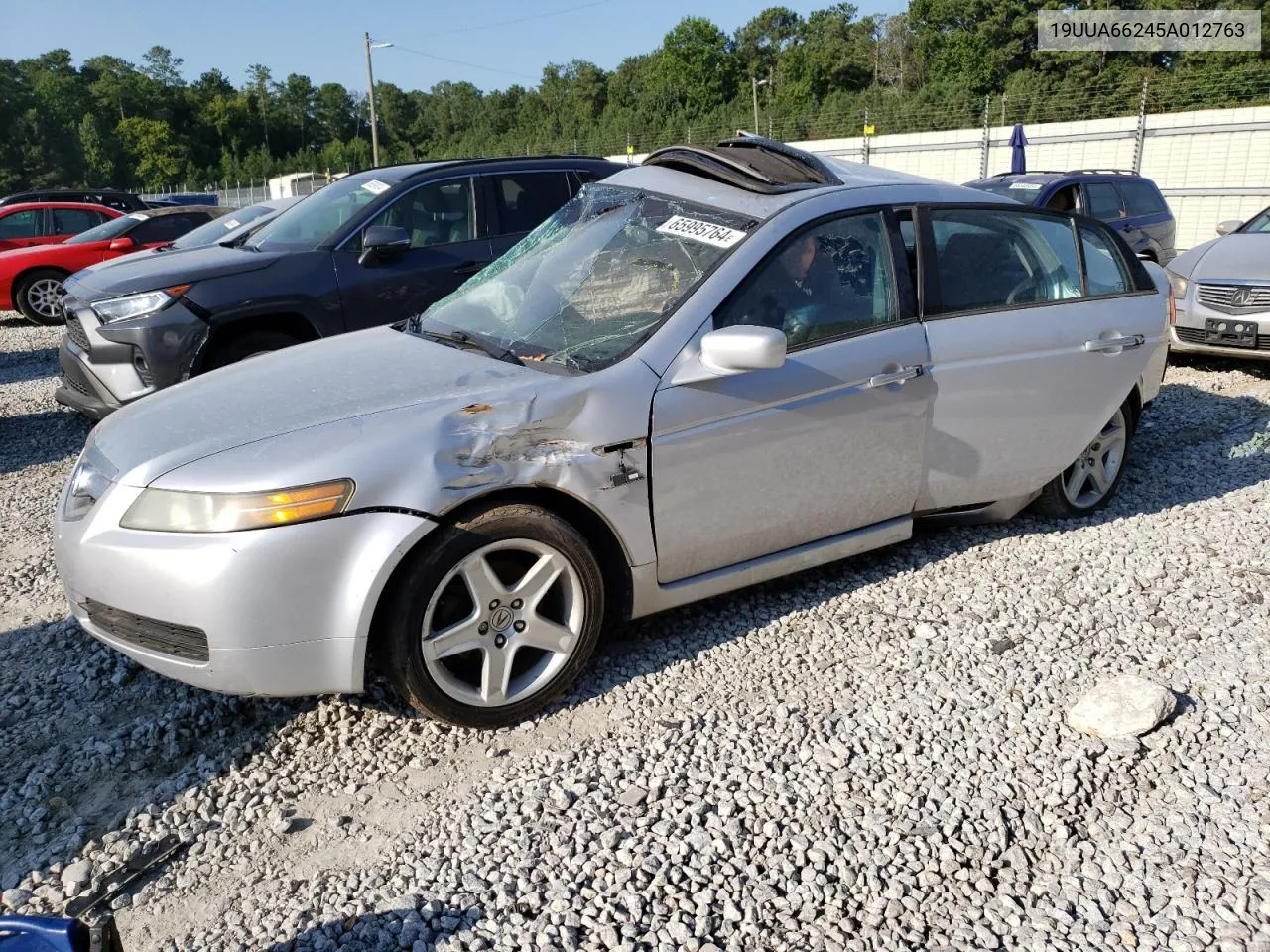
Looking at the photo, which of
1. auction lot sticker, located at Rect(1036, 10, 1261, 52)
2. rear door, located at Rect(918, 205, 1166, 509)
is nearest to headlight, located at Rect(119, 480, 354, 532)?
rear door, located at Rect(918, 205, 1166, 509)

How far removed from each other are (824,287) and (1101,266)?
1.72 m

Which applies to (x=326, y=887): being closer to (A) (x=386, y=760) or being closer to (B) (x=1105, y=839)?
(A) (x=386, y=760)

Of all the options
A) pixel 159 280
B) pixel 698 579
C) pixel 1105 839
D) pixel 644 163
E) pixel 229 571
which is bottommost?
pixel 1105 839

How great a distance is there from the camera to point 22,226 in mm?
14352

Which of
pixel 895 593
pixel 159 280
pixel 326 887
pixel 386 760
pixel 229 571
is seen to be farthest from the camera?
pixel 159 280

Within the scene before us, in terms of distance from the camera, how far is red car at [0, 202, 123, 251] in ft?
46.5

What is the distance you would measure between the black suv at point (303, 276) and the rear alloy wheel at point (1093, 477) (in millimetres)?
3847

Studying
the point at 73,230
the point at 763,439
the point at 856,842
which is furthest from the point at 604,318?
the point at 73,230

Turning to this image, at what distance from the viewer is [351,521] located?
2.88m

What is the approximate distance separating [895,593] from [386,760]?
7.18 feet

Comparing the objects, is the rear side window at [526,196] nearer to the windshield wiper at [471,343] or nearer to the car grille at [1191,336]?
the windshield wiper at [471,343]

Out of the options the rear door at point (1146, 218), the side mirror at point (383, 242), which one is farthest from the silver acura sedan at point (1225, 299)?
the side mirror at point (383, 242)

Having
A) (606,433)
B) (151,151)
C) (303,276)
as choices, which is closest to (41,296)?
(303,276)

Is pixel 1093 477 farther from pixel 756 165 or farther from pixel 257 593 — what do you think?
pixel 257 593
